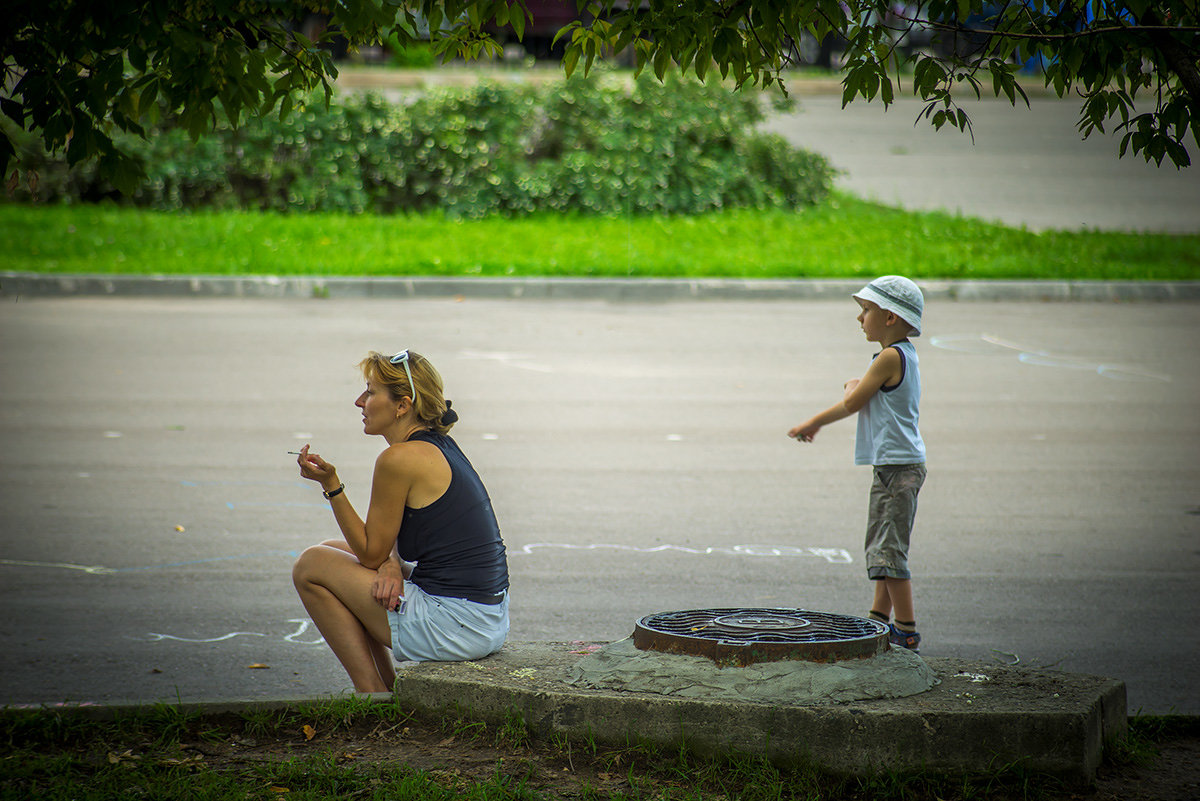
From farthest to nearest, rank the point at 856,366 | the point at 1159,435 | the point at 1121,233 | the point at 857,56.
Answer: the point at 1121,233 → the point at 856,366 → the point at 1159,435 → the point at 857,56

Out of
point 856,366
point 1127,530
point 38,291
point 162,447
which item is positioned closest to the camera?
point 1127,530

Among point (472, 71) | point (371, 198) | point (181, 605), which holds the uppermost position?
point (472, 71)

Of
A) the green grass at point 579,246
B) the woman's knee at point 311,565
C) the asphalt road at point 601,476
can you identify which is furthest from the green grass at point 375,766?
the green grass at point 579,246

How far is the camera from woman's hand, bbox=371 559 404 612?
13.7 ft

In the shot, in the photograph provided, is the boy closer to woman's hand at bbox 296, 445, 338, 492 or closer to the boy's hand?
the boy's hand

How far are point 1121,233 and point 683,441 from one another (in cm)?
1030

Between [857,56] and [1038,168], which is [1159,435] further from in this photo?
[1038,168]

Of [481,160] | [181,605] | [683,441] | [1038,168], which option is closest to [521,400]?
[683,441]

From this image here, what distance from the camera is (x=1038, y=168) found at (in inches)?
869

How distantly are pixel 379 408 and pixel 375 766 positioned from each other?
1.17 meters

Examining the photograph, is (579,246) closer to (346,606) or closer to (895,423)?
(895,423)

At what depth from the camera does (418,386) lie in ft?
14.0

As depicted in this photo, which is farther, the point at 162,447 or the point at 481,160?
the point at 481,160

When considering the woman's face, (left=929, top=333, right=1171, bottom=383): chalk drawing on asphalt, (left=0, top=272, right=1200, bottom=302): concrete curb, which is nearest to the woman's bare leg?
the woman's face
